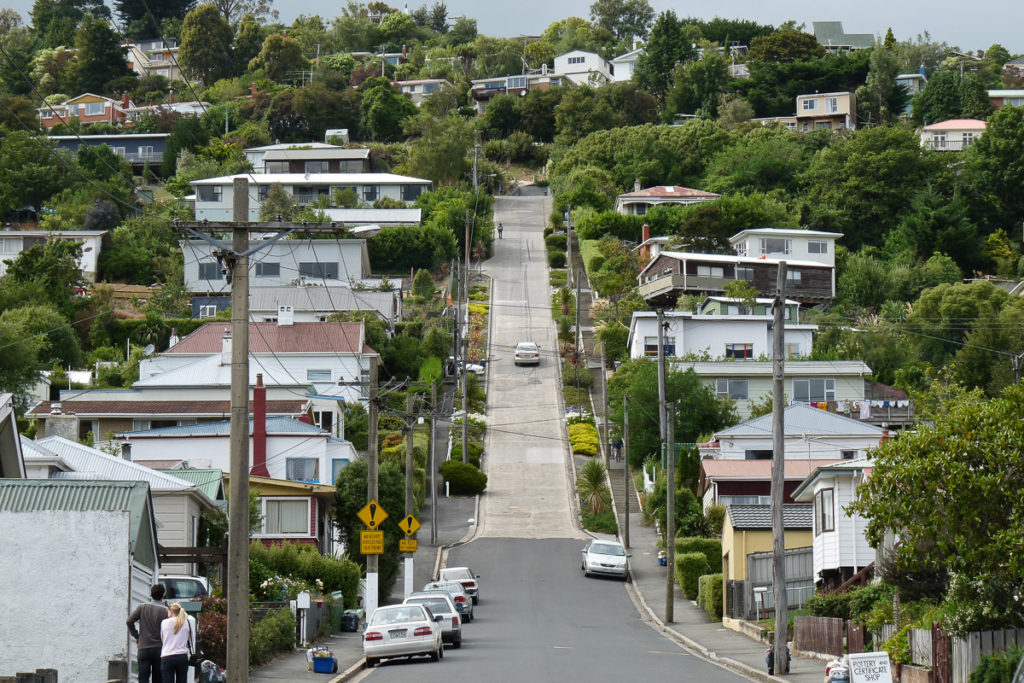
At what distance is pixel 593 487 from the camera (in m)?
66.2

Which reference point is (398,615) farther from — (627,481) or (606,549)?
(627,481)

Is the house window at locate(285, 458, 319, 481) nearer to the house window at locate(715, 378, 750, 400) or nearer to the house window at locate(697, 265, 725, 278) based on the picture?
the house window at locate(715, 378, 750, 400)

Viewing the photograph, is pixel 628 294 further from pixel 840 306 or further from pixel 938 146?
pixel 938 146

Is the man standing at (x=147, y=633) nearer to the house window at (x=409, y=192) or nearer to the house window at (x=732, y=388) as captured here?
the house window at (x=732, y=388)

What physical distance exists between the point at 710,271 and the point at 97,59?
338 ft

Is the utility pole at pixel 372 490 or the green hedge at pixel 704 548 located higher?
the utility pole at pixel 372 490

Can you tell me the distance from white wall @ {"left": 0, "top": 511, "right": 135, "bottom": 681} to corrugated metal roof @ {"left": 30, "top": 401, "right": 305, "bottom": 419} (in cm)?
3766

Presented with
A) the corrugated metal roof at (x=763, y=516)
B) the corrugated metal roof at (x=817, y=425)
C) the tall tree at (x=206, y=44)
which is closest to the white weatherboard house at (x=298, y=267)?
the corrugated metal roof at (x=817, y=425)

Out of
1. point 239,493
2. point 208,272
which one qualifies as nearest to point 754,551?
point 239,493

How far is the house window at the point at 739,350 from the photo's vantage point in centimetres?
8150

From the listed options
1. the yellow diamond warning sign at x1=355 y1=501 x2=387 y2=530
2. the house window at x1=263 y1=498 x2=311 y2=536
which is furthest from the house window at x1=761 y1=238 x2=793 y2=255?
the yellow diamond warning sign at x1=355 y1=501 x2=387 y2=530

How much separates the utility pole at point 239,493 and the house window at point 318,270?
71.3 metres

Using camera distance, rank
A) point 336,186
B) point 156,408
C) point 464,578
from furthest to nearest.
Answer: point 336,186 → point 156,408 → point 464,578

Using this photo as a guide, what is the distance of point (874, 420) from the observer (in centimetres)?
7238
